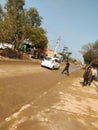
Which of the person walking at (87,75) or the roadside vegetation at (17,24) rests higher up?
the roadside vegetation at (17,24)

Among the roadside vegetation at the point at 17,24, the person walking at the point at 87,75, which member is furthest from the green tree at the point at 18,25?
the person walking at the point at 87,75

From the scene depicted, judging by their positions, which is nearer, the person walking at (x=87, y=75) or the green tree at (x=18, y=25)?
the person walking at (x=87, y=75)

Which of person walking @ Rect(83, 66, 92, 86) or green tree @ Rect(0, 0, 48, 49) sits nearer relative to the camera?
person walking @ Rect(83, 66, 92, 86)

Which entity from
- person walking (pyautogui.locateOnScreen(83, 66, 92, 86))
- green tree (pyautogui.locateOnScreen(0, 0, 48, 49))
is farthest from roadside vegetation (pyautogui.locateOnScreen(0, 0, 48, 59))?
person walking (pyautogui.locateOnScreen(83, 66, 92, 86))

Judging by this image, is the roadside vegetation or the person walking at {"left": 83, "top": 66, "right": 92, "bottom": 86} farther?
the roadside vegetation

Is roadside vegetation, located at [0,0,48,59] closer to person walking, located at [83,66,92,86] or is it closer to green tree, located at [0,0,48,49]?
green tree, located at [0,0,48,49]

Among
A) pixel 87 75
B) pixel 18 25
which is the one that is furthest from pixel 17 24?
pixel 87 75

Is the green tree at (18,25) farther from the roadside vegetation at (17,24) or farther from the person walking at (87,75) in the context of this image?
the person walking at (87,75)

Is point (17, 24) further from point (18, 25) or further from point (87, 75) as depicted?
point (87, 75)

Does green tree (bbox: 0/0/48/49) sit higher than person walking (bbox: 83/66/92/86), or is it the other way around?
green tree (bbox: 0/0/48/49)

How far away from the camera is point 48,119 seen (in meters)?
7.41

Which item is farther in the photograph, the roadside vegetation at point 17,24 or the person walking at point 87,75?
the roadside vegetation at point 17,24

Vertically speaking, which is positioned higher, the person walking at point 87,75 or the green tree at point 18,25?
the green tree at point 18,25

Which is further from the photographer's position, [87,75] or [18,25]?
[18,25]
